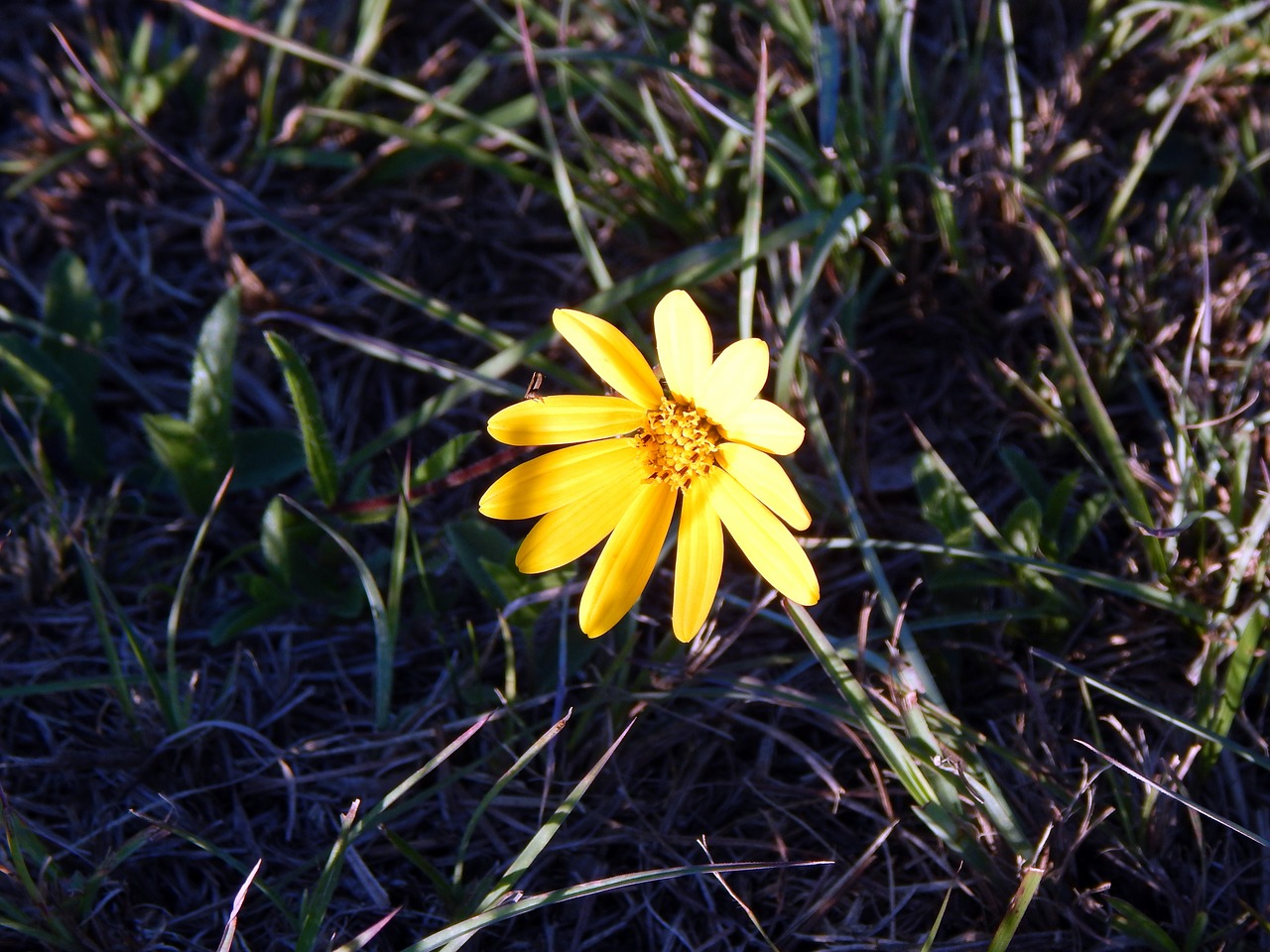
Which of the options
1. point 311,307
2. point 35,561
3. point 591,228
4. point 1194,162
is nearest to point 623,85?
point 591,228

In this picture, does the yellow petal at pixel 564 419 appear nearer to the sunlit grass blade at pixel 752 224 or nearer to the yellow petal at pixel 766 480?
the yellow petal at pixel 766 480

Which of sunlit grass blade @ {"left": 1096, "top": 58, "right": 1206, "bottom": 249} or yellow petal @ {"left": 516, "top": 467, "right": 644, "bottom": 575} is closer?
yellow petal @ {"left": 516, "top": 467, "right": 644, "bottom": 575}

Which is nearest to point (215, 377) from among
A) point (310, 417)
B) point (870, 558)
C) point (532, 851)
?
point (310, 417)

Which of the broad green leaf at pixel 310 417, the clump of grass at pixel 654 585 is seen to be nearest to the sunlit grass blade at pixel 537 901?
the clump of grass at pixel 654 585

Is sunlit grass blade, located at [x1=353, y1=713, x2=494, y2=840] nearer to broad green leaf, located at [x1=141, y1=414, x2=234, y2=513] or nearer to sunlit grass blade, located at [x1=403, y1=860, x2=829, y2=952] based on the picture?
sunlit grass blade, located at [x1=403, y1=860, x2=829, y2=952]

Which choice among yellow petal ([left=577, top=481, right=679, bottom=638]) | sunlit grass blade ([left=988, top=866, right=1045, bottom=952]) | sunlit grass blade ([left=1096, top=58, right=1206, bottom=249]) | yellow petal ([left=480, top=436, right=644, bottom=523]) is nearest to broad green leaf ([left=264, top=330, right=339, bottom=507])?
yellow petal ([left=480, top=436, right=644, bottom=523])

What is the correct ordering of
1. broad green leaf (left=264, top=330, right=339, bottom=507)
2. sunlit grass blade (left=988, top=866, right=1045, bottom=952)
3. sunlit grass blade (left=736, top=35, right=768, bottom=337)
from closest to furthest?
sunlit grass blade (left=988, top=866, right=1045, bottom=952), broad green leaf (left=264, top=330, right=339, bottom=507), sunlit grass blade (left=736, top=35, right=768, bottom=337)

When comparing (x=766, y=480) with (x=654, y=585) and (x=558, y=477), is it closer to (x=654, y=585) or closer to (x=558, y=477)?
(x=558, y=477)
